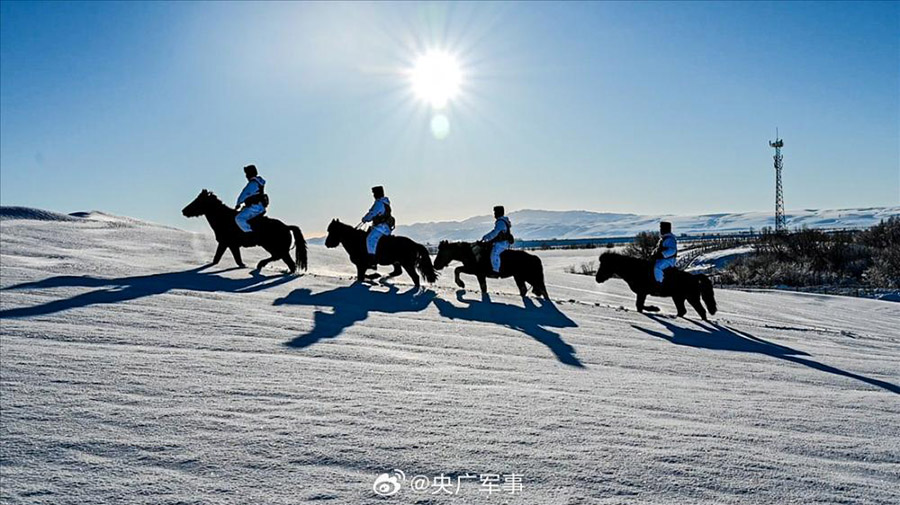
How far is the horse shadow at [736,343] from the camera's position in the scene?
631cm

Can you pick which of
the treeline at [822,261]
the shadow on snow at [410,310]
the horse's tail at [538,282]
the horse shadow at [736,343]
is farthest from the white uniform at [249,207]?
the treeline at [822,261]

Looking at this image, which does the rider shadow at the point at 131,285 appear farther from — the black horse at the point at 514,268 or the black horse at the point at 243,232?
the black horse at the point at 514,268

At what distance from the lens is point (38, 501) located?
7.93 ft

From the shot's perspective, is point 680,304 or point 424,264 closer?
point 680,304

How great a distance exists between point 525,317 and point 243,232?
248 inches

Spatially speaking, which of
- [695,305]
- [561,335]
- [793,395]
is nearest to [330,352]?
[561,335]

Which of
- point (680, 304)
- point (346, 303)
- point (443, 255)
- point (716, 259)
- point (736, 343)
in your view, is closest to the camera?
point (736, 343)

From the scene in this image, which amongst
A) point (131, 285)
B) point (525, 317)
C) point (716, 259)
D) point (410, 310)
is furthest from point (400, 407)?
point (716, 259)

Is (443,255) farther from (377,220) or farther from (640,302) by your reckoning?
(640,302)

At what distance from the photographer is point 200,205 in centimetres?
1196

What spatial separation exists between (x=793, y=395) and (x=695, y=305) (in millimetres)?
5998

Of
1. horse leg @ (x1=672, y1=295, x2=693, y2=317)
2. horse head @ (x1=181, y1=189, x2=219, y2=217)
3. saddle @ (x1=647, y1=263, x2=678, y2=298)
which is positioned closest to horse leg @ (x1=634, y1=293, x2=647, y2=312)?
saddle @ (x1=647, y1=263, x2=678, y2=298)

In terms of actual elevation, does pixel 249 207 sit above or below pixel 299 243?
above

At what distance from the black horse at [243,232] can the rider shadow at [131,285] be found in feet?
2.86
